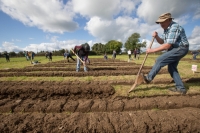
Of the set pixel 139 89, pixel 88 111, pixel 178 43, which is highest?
pixel 178 43

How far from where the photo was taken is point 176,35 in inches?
123

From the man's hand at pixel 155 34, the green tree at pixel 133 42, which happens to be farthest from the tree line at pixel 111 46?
the man's hand at pixel 155 34

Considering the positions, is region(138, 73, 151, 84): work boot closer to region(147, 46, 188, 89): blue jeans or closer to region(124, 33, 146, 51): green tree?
region(147, 46, 188, 89): blue jeans

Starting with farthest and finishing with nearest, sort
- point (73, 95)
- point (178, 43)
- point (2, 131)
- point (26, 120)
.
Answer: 1. point (73, 95)
2. point (178, 43)
3. point (26, 120)
4. point (2, 131)

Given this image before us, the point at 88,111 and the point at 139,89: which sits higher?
the point at 139,89

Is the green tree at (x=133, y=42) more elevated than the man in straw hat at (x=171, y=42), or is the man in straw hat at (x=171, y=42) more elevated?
the green tree at (x=133, y=42)

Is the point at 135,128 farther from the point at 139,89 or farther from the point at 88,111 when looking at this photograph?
the point at 139,89

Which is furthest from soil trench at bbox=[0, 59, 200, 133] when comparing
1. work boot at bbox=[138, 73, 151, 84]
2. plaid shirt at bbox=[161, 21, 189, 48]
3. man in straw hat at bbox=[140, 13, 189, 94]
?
plaid shirt at bbox=[161, 21, 189, 48]

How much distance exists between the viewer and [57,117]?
8.55ft

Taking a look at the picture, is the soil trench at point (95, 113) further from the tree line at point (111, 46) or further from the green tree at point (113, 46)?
the green tree at point (113, 46)

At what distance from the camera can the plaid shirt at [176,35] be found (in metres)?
3.13

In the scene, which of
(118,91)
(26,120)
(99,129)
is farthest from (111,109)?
(26,120)

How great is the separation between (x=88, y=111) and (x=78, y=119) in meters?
0.53

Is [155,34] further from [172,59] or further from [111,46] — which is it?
[111,46]
